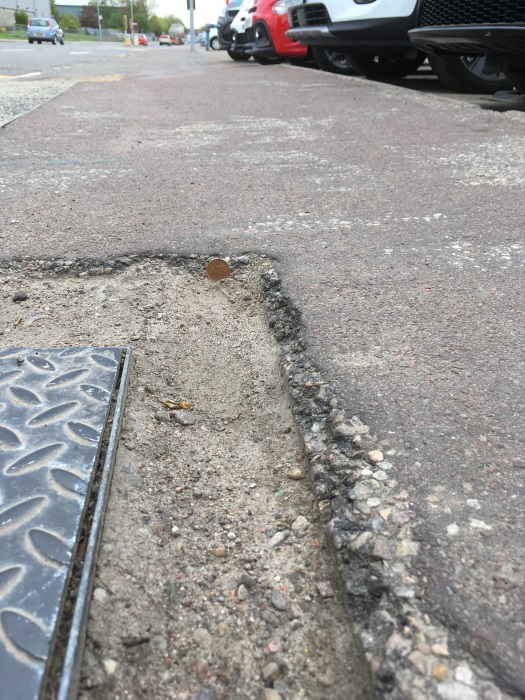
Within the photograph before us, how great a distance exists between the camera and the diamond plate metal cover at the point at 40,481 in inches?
41.4

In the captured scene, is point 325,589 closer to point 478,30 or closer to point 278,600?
point 278,600

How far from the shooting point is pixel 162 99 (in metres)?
7.15

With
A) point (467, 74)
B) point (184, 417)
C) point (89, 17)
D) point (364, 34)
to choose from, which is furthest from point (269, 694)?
point (89, 17)

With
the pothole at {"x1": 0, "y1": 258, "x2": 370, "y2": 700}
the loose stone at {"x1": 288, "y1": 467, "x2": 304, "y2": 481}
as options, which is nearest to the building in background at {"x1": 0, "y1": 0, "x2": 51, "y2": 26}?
the pothole at {"x1": 0, "y1": 258, "x2": 370, "y2": 700}

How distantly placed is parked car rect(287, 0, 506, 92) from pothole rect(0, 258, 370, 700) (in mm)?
4673

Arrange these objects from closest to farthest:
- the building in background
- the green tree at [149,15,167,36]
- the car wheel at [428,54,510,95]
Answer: the car wheel at [428,54,510,95]
the building in background
the green tree at [149,15,167,36]

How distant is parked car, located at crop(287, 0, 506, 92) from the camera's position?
6316mm

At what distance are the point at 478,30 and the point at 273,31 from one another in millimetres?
8740

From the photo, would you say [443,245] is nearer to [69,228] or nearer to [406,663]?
[69,228]

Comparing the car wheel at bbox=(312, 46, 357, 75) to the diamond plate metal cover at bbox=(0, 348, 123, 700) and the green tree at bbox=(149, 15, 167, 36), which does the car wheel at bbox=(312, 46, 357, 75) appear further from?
the green tree at bbox=(149, 15, 167, 36)

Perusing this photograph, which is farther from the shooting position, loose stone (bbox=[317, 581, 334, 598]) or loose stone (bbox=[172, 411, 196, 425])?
loose stone (bbox=[172, 411, 196, 425])

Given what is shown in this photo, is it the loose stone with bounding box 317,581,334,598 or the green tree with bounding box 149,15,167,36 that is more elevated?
the green tree with bounding box 149,15,167,36

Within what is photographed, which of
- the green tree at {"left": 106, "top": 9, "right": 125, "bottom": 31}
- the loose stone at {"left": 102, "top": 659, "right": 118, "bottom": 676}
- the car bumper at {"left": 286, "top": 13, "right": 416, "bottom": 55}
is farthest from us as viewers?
the green tree at {"left": 106, "top": 9, "right": 125, "bottom": 31}

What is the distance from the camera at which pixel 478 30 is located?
421 cm
